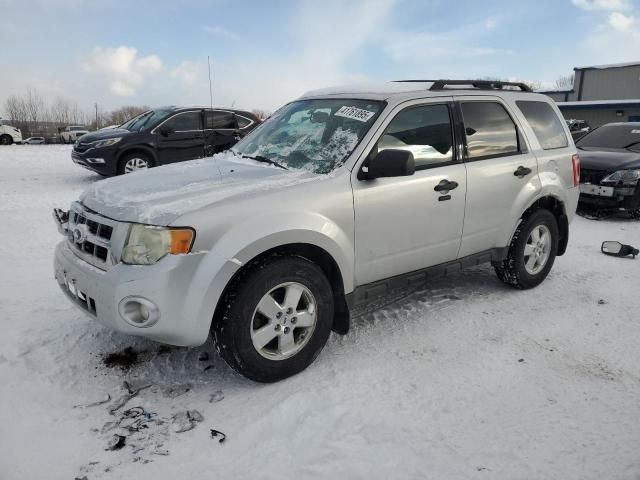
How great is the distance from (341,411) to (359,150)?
165 cm

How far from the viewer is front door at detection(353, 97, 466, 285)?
3.31 m

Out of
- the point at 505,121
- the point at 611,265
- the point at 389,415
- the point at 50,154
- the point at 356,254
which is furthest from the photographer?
the point at 50,154

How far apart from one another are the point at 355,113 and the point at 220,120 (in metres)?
7.23

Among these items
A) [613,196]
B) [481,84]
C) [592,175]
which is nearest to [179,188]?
[481,84]

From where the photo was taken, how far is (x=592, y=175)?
7.82 metres

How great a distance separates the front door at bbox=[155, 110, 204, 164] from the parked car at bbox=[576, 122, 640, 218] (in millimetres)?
7003

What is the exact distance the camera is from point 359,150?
331 centimetres

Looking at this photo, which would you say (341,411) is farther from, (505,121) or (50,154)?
(50,154)

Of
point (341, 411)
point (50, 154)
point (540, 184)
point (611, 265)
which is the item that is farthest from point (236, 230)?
point (50, 154)

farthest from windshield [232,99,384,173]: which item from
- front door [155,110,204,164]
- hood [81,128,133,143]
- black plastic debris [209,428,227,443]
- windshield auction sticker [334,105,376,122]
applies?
hood [81,128,133,143]

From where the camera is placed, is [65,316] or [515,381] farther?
[65,316]

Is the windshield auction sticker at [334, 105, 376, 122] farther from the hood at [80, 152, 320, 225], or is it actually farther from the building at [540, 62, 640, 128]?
the building at [540, 62, 640, 128]

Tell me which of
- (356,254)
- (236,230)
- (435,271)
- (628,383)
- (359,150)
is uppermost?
(359,150)

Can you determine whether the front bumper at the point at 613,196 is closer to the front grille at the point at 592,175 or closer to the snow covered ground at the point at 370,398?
the front grille at the point at 592,175
